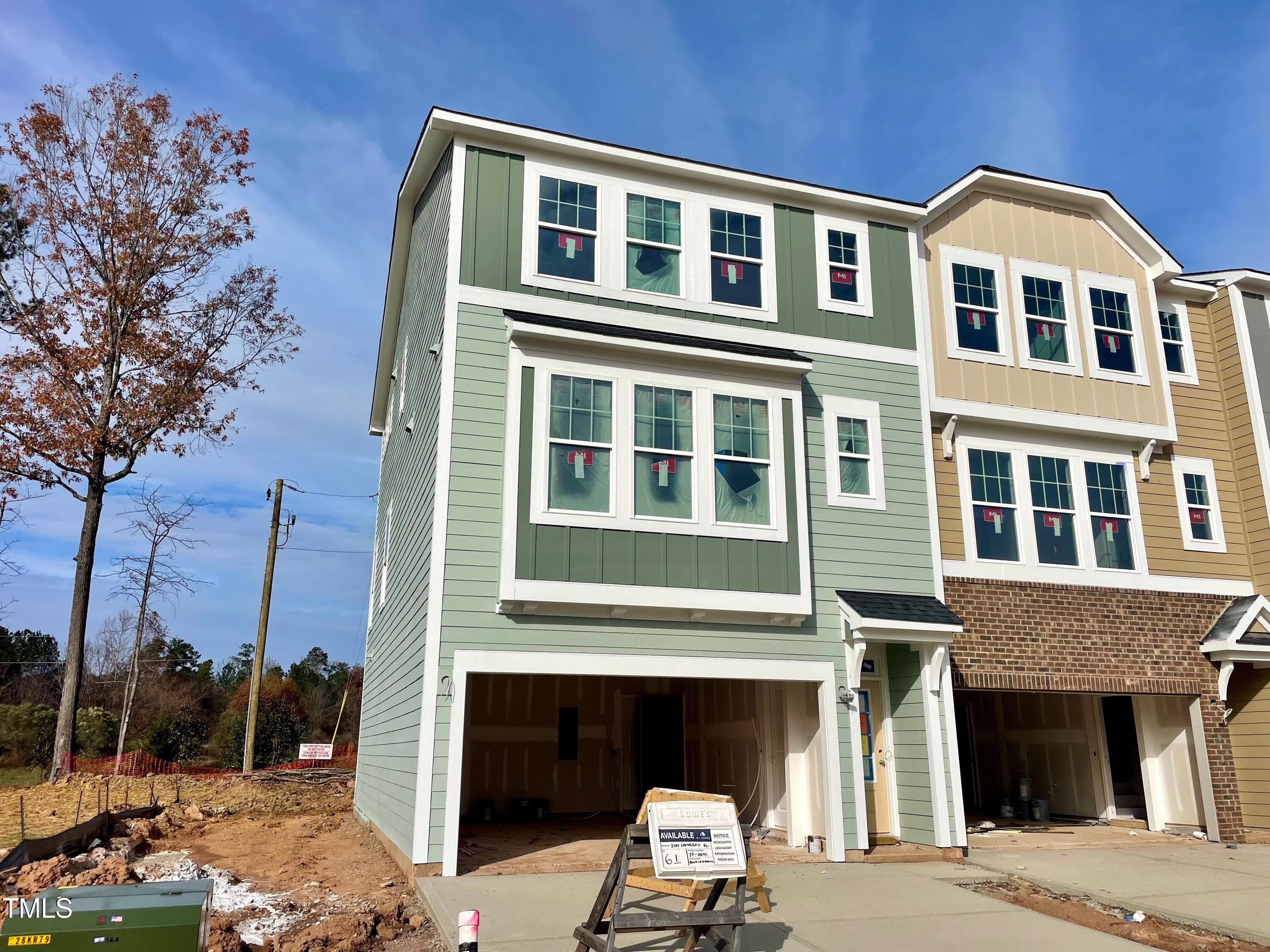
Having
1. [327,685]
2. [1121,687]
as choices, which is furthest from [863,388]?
[327,685]

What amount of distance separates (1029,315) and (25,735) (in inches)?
1090

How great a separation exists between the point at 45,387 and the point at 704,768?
55.6 ft

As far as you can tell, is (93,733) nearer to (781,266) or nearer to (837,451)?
(837,451)

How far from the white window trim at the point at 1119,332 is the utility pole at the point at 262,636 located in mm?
20169

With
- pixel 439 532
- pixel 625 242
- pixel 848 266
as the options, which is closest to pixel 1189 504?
pixel 848 266

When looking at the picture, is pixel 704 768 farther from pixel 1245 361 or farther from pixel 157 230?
pixel 157 230

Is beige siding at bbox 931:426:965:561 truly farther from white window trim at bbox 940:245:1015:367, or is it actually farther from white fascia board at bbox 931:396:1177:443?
white window trim at bbox 940:245:1015:367

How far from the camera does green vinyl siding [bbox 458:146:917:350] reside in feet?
37.0

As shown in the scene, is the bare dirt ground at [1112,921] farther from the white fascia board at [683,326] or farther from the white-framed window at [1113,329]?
the white-framed window at [1113,329]

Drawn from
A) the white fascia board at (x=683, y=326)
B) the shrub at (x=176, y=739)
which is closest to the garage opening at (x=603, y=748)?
the white fascia board at (x=683, y=326)

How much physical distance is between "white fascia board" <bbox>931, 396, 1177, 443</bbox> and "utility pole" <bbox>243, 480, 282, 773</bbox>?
18.4m

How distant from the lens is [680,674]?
10.8m

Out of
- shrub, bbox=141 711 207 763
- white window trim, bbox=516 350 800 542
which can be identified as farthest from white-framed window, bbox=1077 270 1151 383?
shrub, bbox=141 711 207 763

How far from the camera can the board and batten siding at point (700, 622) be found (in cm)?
1003
